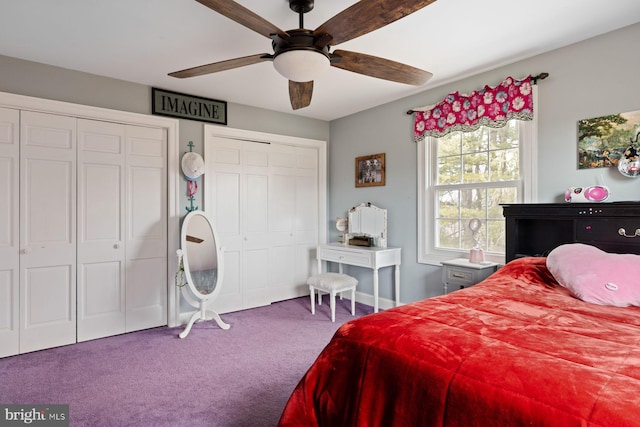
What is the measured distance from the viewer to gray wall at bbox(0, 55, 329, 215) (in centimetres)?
289

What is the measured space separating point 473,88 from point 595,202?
4.96ft

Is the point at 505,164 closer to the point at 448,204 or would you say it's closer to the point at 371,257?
the point at 448,204

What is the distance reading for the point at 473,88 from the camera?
327 centimetres

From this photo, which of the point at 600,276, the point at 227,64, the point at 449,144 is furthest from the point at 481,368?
the point at 449,144

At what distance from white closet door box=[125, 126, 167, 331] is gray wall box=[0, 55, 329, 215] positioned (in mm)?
223

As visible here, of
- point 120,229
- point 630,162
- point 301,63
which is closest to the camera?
point 301,63

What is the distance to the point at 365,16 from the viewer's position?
5.35ft

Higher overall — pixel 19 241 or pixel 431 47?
pixel 431 47

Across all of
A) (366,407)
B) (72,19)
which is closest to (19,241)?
(72,19)

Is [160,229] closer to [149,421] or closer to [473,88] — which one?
[149,421]

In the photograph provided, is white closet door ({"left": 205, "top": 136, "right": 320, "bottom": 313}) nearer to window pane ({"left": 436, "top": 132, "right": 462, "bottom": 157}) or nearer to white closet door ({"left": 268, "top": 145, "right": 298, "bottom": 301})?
white closet door ({"left": 268, "top": 145, "right": 298, "bottom": 301})

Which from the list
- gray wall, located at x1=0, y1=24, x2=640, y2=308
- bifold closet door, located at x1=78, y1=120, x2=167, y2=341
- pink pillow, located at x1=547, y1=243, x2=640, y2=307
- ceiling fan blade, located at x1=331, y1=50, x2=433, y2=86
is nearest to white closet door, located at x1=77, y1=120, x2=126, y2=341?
bifold closet door, located at x1=78, y1=120, x2=167, y2=341

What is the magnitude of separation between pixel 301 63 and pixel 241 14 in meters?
0.41

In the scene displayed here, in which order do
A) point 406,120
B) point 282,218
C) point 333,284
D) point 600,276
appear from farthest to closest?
point 282,218
point 406,120
point 333,284
point 600,276
